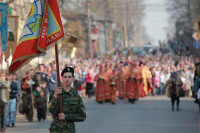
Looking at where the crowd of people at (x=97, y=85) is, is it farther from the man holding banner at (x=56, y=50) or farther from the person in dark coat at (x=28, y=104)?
the man holding banner at (x=56, y=50)

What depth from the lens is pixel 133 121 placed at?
674 inches

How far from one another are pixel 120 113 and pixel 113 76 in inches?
227

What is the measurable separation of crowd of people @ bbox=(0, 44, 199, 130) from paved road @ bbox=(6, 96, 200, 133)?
1.75ft

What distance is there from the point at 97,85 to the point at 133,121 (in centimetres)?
861

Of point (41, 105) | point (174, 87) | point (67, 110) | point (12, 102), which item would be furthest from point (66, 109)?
point (174, 87)

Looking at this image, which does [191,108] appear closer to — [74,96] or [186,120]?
[186,120]

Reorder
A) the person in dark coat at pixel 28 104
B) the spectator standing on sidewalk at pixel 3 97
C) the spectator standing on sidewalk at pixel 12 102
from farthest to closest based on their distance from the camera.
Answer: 1. the person in dark coat at pixel 28 104
2. the spectator standing on sidewalk at pixel 12 102
3. the spectator standing on sidewalk at pixel 3 97

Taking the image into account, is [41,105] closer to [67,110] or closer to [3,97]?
[3,97]

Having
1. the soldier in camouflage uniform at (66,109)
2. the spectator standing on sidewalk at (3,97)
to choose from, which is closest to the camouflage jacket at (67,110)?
the soldier in camouflage uniform at (66,109)

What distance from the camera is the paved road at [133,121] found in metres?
15.0

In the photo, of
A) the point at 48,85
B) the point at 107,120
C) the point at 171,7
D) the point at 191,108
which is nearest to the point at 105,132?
the point at 107,120

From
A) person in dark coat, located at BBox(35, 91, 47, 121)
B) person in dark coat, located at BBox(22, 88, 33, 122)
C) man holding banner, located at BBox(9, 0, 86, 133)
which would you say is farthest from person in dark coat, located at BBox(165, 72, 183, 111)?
man holding banner, located at BBox(9, 0, 86, 133)

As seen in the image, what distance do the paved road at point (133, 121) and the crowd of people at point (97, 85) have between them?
535 millimetres

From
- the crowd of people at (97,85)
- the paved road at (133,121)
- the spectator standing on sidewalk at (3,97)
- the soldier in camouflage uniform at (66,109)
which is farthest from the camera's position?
the crowd of people at (97,85)
